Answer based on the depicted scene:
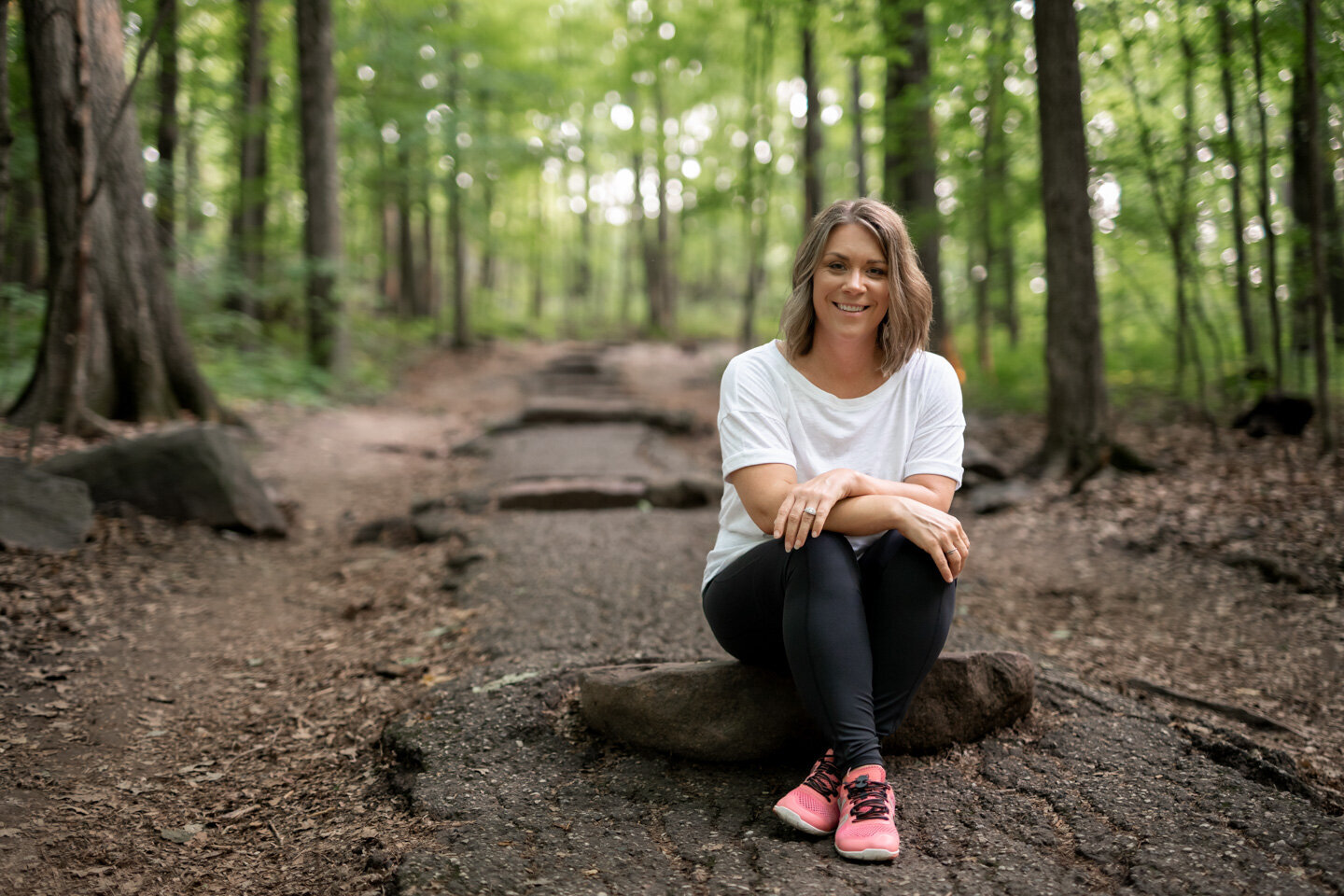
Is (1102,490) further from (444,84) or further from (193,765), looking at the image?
(444,84)

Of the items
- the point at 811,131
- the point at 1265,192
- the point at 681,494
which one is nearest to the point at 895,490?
the point at 681,494

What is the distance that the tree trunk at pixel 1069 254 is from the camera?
611 centimetres

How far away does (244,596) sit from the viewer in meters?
4.25

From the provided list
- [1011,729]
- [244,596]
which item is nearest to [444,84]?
[244,596]

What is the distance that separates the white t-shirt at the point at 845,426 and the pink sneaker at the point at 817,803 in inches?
24.0

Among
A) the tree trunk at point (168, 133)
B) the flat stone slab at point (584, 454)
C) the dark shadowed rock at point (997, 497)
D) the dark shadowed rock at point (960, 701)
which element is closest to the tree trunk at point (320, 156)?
the tree trunk at point (168, 133)

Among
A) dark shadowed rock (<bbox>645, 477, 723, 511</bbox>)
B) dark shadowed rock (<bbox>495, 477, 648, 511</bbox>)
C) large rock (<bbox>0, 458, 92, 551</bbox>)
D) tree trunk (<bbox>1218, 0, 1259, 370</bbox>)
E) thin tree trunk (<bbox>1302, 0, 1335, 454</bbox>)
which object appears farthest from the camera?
tree trunk (<bbox>1218, 0, 1259, 370</bbox>)

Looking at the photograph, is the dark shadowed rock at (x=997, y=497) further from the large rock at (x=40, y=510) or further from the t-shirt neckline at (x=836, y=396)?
the large rock at (x=40, y=510)

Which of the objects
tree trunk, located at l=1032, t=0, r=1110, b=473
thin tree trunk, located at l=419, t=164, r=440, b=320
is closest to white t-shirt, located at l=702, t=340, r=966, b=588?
tree trunk, located at l=1032, t=0, r=1110, b=473

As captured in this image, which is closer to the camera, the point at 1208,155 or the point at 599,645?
the point at 599,645

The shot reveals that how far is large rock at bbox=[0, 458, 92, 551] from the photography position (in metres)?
3.80

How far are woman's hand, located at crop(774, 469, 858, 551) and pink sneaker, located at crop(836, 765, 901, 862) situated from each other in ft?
1.94

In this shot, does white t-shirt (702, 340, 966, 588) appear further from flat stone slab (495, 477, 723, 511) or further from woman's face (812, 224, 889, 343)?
flat stone slab (495, 477, 723, 511)

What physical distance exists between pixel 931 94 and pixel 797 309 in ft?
21.4
